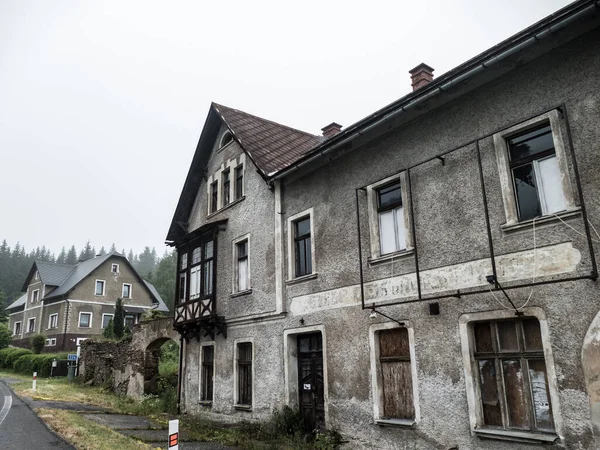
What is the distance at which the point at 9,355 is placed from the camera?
3878 cm

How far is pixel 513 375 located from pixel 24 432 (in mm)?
11364

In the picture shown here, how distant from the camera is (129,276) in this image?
47688mm

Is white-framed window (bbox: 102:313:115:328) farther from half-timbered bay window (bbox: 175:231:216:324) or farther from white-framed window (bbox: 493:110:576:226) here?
white-framed window (bbox: 493:110:576:226)

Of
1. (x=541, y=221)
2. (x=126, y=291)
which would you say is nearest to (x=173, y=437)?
(x=541, y=221)

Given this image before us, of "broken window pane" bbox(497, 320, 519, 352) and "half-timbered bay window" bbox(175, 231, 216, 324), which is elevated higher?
"half-timbered bay window" bbox(175, 231, 216, 324)

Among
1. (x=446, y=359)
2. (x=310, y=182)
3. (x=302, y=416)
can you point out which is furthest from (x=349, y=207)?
Answer: (x=302, y=416)

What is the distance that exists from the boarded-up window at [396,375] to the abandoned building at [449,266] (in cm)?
3

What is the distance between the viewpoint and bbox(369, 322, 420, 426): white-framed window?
9.08m

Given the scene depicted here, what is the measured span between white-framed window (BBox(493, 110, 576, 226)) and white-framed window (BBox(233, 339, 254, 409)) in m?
8.48

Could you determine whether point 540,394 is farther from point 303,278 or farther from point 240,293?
point 240,293

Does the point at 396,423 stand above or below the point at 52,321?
below

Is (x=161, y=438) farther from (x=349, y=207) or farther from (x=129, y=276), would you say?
(x=129, y=276)

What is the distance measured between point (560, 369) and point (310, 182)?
24.4 ft

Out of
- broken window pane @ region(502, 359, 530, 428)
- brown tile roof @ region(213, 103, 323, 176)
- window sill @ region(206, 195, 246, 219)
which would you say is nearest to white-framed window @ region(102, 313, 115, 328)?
window sill @ region(206, 195, 246, 219)
